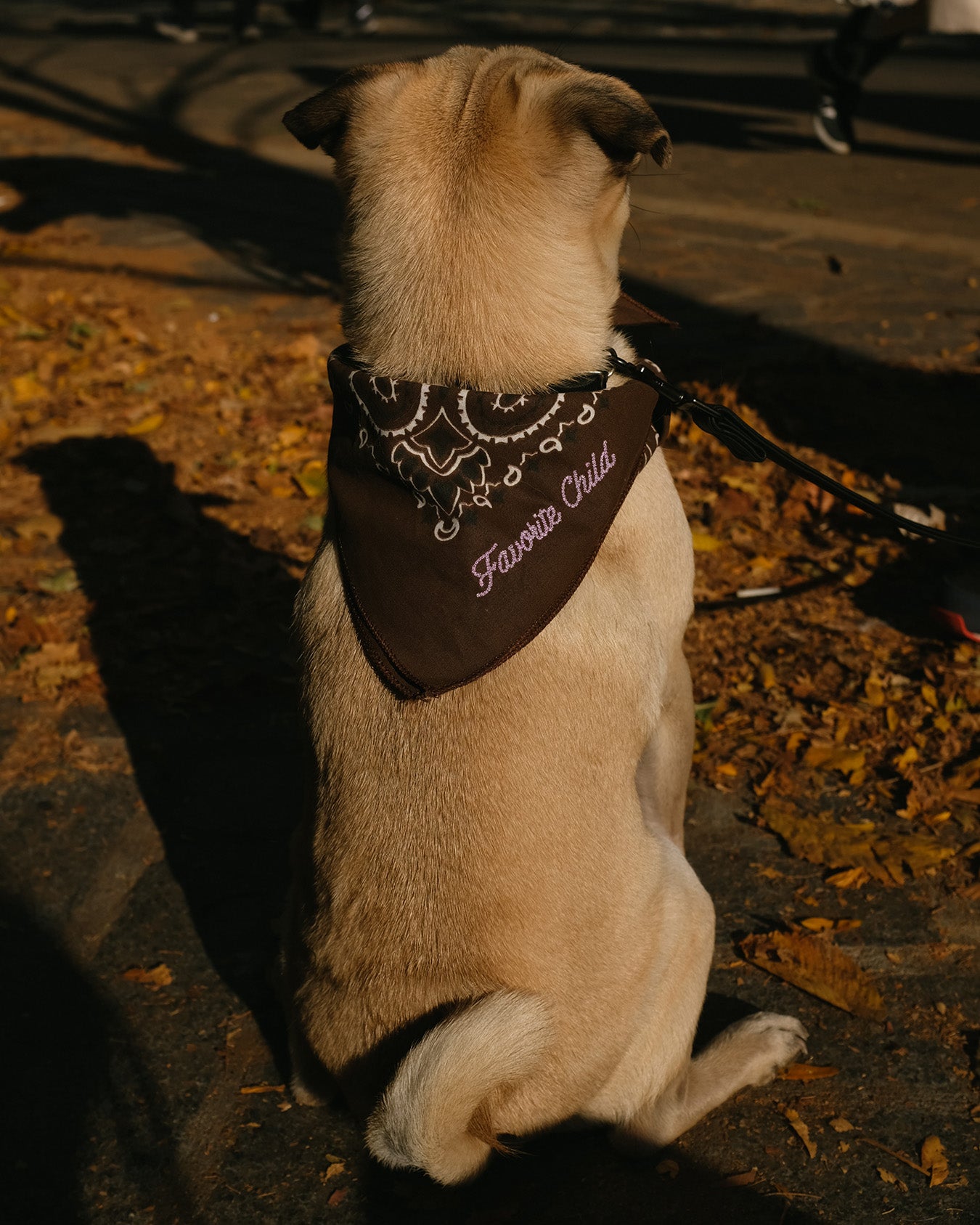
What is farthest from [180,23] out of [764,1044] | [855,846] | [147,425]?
[764,1044]

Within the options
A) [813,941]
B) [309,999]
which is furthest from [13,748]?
[813,941]

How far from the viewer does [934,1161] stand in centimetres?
228

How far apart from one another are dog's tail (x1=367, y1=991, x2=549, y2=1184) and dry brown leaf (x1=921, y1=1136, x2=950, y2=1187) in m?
0.84

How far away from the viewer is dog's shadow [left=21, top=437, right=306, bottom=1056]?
3.12m

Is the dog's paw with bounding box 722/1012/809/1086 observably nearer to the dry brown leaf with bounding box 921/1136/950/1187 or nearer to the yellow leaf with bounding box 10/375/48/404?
the dry brown leaf with bounding box 921/1136/950/1187

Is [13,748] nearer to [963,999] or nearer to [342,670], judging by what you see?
[342,670]

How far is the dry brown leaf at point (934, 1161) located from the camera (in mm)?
2248

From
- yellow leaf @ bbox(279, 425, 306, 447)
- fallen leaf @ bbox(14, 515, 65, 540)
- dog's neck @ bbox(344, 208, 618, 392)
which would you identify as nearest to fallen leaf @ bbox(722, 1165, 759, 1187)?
dog's neck @ bbox(344, 208, 618, 392)

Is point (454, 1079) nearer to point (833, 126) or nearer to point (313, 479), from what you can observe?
point (313, 479)

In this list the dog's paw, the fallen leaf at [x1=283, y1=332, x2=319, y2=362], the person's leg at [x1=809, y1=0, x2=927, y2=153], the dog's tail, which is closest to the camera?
the dog's tail

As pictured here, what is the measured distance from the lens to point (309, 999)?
231 centimetres

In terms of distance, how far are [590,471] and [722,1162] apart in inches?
55.2

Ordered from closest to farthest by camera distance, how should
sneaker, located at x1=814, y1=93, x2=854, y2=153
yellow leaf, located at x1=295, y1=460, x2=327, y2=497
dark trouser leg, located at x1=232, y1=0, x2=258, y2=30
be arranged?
yellow leaf, located at x1=295, y1=460, x2=327, y2=497 → sneaker, located at x1=814, y1=93, x2=854, y2=153 → dark trouser leg, located at x1=232, y1=0, x2=258, y2=30

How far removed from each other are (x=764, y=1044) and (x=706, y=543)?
2.32m
